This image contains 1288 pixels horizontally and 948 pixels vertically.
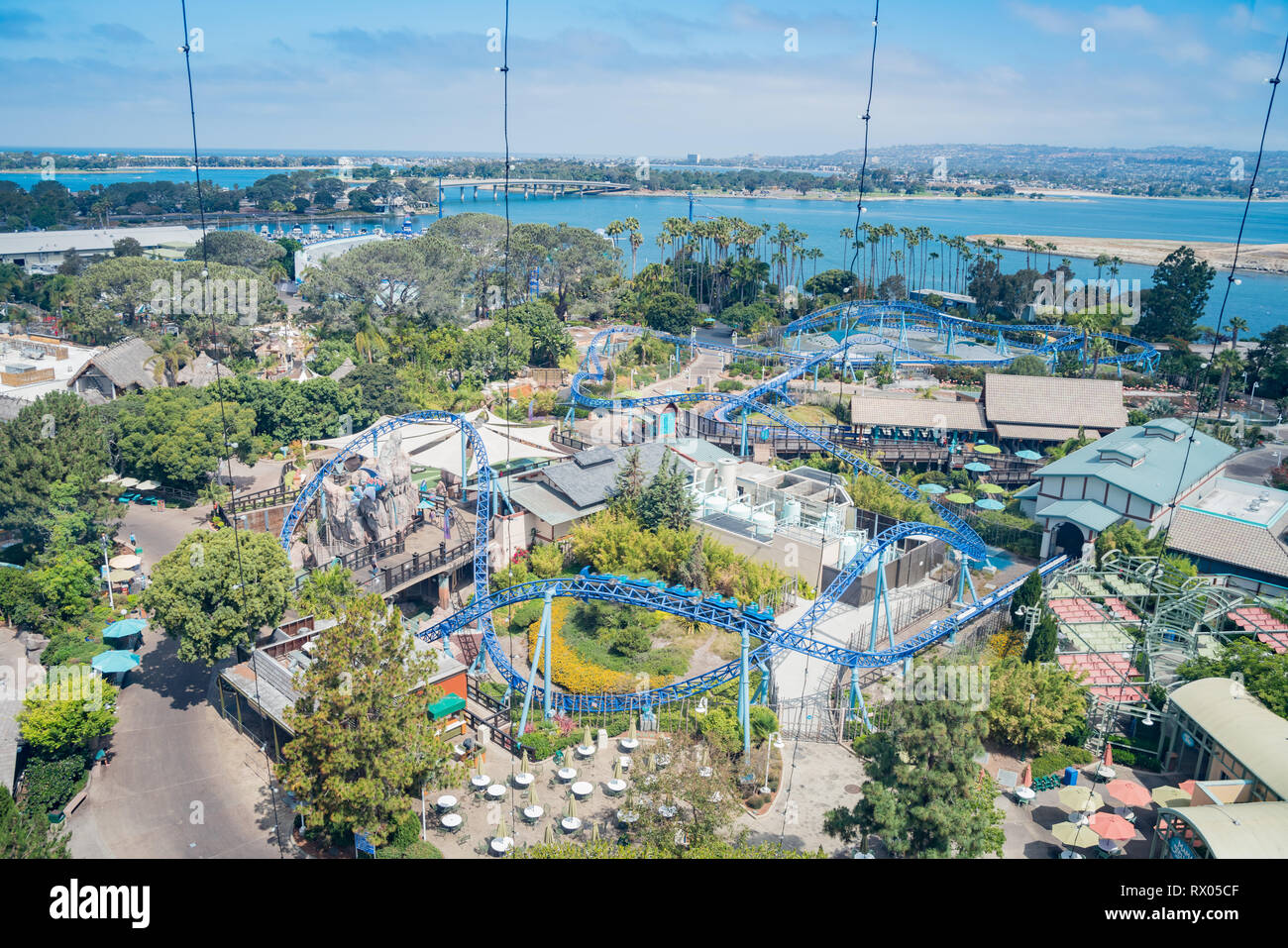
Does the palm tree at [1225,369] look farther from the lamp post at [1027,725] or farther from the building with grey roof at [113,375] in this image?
the building with grey roof at [113,375]

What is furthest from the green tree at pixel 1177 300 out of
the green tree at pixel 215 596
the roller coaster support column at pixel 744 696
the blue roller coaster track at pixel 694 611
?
the green tree at pixel 215 596

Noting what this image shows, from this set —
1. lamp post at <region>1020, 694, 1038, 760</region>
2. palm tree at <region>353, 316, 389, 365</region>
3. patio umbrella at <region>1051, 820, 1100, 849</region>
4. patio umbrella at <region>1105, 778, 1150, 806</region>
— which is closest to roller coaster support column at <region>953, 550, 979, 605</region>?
lamp post at <region>1020, 694, 1038, 760</region>

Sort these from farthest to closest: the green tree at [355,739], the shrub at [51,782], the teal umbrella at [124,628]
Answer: the teal umbrella at [124,628], the shrub at [51,782], the green tree at [355,739]

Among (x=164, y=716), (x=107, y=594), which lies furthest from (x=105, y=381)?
(x=164, y=716)

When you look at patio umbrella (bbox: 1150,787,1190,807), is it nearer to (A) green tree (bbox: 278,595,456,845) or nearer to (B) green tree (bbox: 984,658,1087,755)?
(B) green tree (bbox: 984,658,1087,755)

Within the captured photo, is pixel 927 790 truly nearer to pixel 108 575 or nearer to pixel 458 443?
pixel 458 443

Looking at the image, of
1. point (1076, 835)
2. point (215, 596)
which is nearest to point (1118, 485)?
point (1076, 835)

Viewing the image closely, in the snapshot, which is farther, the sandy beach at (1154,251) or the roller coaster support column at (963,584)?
the sandy beach at (1154,251)
